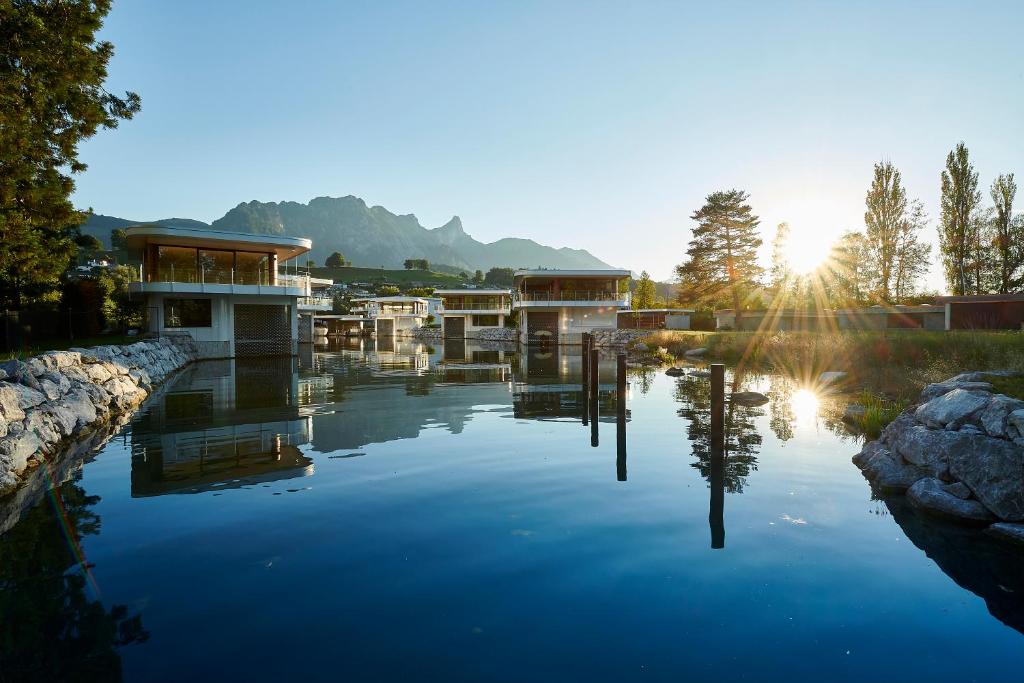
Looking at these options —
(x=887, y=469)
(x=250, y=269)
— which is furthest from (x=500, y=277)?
(x=887, y=469)

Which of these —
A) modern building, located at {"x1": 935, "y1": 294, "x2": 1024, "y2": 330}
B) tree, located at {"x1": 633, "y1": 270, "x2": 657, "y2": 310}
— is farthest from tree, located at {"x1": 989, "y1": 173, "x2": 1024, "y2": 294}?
tree, located at {"x1": 633, "y1": 270, "x2": 657, "y2": 310}

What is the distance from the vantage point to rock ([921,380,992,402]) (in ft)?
Answer: 35.6

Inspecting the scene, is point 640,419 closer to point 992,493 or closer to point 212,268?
point 992,493

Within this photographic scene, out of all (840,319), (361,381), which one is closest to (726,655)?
(361,381)

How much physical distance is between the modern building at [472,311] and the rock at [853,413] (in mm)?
51291

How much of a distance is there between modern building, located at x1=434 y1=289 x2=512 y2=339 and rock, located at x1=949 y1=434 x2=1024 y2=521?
2269 inches

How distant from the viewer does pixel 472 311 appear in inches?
2606

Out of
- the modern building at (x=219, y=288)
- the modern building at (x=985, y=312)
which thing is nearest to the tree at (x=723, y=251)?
the modern building at (x=985, y=312)

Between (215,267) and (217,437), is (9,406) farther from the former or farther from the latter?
(215,267)

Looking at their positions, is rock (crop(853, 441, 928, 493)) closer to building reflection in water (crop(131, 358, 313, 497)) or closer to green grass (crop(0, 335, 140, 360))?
building reflection in water (crop(131, 358, 313, 497))

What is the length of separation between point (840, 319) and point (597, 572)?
1716 inches

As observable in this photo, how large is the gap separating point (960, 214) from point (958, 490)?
4982cm

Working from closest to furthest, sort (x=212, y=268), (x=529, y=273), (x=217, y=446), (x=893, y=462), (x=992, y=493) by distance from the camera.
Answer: (x=992, y=493) < (x=893, y=462) < (x=217, y=446) < (x=212, y=268) < (x=529, y=273)

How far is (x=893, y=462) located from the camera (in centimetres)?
945
